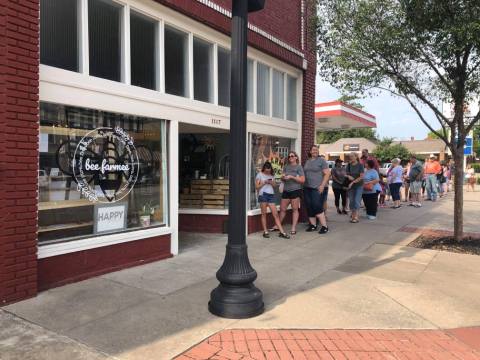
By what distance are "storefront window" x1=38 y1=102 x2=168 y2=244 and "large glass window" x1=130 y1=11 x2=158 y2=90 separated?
56 cm

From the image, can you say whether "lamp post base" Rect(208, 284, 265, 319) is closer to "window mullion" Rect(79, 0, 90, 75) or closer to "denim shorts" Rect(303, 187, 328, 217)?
"window mullion" Rect(79, 0, 90, 75)

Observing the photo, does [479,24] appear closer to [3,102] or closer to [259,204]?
[259,204]

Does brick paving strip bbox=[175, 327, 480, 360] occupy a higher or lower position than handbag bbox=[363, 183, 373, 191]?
lower

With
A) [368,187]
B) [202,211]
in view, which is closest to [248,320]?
[202,211]

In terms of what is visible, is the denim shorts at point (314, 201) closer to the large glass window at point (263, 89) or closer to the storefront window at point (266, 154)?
the storefront window at point (266, 154)

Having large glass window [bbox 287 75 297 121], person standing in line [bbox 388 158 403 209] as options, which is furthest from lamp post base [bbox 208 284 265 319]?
person standing in line [bbox 388 158 403 209]

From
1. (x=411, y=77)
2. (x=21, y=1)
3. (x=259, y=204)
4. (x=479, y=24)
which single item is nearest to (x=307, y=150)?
(x=259, y=204)

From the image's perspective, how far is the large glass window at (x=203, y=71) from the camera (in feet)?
24.4

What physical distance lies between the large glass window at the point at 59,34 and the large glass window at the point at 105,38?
21cm

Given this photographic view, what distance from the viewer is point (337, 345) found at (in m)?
3.81

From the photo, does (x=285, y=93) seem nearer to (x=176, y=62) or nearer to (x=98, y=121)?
(x=176, y=62)

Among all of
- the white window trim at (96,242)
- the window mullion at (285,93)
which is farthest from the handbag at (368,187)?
the white window trim at (96,242)

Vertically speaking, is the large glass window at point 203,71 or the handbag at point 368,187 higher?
the large glass window at point 203,71

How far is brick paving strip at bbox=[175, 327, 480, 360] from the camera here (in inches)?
142
